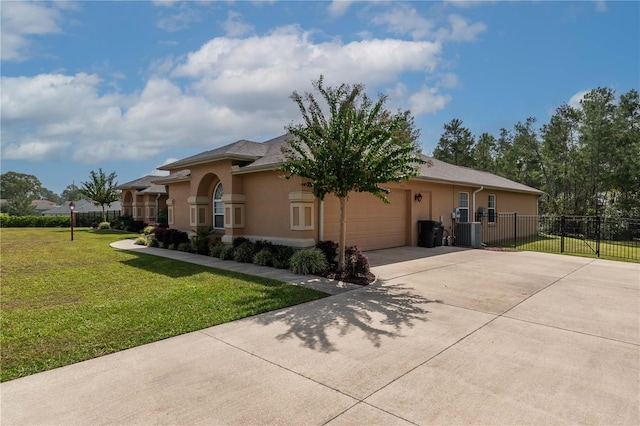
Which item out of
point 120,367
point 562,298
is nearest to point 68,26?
point 120,367

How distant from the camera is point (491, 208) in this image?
66.0ft

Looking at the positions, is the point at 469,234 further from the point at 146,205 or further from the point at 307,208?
the point at 146,205

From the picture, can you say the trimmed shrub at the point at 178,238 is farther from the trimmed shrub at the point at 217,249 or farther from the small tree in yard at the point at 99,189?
the small tree in yard at the point at 99,189

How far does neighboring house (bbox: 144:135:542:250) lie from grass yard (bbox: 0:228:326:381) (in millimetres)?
2706

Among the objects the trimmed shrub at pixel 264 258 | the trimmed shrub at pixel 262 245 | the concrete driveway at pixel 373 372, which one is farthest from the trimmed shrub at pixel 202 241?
the concrete driveway at pixel 373 372

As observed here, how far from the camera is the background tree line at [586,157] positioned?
2495cm

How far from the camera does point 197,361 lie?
171 inches

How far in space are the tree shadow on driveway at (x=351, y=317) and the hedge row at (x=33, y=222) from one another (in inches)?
1569

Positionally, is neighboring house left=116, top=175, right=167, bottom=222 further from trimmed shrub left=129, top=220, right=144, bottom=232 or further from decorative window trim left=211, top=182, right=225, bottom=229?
decorative window trim left=211, top=182, right=225, bottom=229

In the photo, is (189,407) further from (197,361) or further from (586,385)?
(586,385)

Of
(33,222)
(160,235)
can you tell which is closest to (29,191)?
(33,222)

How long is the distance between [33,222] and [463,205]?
41.6 m

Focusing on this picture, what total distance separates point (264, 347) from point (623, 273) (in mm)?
10890

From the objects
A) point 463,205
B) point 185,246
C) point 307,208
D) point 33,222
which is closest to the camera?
point 307,208
